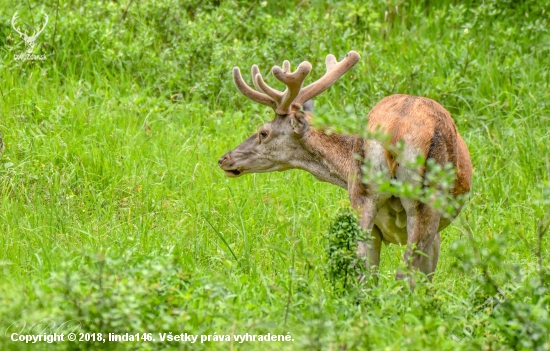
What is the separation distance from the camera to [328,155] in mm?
6902

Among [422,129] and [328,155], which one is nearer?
[422,129]

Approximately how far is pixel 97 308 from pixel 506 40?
22.5 feet

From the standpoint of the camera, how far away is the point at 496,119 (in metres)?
9.29

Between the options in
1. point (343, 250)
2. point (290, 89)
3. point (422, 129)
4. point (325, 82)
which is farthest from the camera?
point (325, 82)

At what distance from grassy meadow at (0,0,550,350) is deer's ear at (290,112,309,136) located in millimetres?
349

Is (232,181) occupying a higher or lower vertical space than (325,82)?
lower

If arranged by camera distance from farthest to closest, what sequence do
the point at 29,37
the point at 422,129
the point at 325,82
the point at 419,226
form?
1. the point at 29,37
2. the point at 325,82
3. the point at 419,226
4. the point at 422,129

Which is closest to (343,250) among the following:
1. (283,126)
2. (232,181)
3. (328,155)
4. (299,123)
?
(328,155)

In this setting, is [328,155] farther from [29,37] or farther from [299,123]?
[29,37]

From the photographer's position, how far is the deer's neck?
270 inches

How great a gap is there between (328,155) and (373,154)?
0.99 meters

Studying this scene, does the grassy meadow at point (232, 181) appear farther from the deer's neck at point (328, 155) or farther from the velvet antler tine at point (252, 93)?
the velvet antler tine at point (252, 93)

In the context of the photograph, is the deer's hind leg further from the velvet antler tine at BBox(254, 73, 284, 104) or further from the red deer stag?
the velvet antler tine at BBox(254, 73, 284, 104)

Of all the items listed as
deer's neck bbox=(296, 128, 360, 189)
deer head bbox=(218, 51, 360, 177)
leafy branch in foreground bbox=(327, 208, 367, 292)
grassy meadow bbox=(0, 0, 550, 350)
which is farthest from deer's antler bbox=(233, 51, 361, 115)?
leafy branch in foreground bbox=(327, 208, 367, 292)
